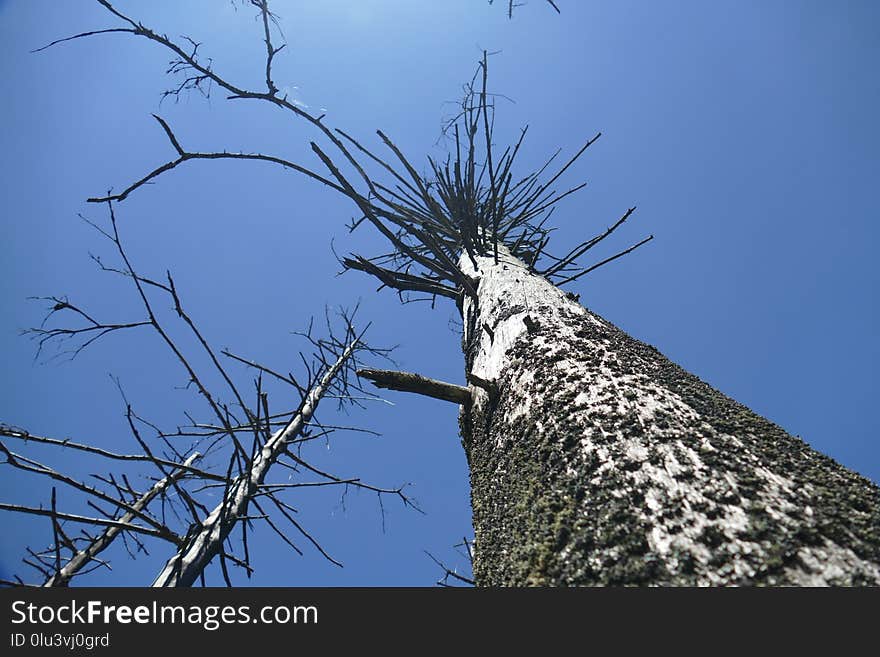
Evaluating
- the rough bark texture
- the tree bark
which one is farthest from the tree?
the tree bark

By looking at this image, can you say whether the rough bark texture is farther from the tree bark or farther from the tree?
the tree bark

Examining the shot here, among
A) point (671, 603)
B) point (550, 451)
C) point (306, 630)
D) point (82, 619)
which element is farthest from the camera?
point (550, 451)

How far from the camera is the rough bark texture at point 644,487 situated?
2.46 feet

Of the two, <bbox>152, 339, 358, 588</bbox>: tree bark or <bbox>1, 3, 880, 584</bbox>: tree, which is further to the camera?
<bbox>152, 339, 358, 588</bbox>: tree bark

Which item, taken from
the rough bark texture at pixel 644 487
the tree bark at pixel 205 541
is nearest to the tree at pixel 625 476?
the rough bark texture at pixel 644 487

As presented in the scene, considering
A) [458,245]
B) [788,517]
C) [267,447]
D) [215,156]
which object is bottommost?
[788,517]

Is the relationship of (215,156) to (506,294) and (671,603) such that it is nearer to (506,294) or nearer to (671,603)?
(506,294)

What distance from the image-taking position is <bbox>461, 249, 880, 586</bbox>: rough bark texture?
75 cm

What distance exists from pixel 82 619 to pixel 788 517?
152 cm

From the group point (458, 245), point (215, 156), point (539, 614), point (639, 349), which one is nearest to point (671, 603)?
point (539, 614)

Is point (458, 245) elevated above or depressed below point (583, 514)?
above

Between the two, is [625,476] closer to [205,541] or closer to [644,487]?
[644,487]

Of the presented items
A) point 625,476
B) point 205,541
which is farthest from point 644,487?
point 205,541

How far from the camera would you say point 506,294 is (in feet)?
8.27
